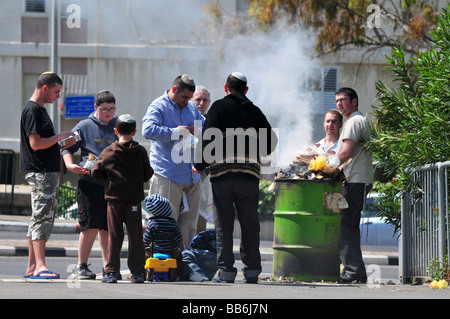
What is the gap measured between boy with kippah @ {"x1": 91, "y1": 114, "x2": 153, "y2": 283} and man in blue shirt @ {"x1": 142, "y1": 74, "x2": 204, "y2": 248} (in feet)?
2.52

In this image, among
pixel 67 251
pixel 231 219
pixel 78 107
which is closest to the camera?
pixel 231 219

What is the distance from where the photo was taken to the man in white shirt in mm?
8734

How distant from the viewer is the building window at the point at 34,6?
25.5m

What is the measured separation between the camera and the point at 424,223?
27.5ft

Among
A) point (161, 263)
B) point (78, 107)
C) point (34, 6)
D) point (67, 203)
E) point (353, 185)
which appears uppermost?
point (34, 6)

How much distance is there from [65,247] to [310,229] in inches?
211

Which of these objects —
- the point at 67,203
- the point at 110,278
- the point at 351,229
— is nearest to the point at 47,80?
the point at 110,278

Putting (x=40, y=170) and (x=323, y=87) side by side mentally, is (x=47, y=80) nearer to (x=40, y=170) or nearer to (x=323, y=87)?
(x=40, y=170)

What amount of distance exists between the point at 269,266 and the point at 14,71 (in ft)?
47.3

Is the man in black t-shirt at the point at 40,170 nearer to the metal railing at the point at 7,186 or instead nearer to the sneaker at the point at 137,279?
the sneaker at the point at 137,279

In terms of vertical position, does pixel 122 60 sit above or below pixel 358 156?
above
